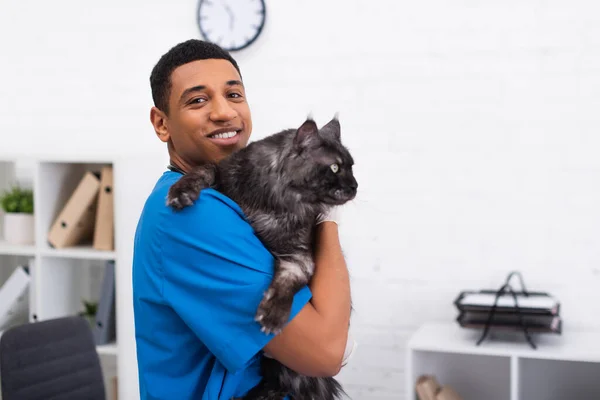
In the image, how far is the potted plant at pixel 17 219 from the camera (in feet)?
9.99

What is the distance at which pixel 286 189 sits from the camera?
1.37 meters

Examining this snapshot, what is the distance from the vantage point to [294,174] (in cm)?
137

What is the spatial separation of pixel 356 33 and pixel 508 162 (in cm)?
84

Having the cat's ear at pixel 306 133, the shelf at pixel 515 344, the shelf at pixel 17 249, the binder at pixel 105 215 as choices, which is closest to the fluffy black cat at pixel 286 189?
the cat's ear at pixel 306 133

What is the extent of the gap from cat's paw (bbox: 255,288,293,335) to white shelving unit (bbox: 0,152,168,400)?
5.71 feet

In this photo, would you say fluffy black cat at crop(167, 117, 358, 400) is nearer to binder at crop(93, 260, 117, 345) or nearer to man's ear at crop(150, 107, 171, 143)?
man's ear at crop(150, 107, 171, 143)

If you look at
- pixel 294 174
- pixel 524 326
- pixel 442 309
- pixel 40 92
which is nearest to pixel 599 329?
pixel 524 326

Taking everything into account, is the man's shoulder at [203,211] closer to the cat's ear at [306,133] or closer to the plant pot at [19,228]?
the cat's ear at [306,133]

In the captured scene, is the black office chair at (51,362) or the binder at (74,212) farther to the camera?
the binder at (74,212)

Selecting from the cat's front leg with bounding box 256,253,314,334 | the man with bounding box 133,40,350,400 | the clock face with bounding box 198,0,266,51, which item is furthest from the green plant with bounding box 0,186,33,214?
the cat's front leg with bounding box 256,253,314,334

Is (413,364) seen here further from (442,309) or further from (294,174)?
(294,174)

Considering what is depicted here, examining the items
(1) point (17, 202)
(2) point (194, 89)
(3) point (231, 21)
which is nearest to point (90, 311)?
(1) point (17, 202)

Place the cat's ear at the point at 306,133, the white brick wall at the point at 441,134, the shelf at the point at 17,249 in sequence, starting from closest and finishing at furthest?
the cat's ear at the point at 306,133, the white brick wall at the point at 441,134, the shelf at the point at 17,249

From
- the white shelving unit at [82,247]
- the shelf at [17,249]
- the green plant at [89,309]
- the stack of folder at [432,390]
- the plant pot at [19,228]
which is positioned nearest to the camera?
the stack of folder at [432,390]
